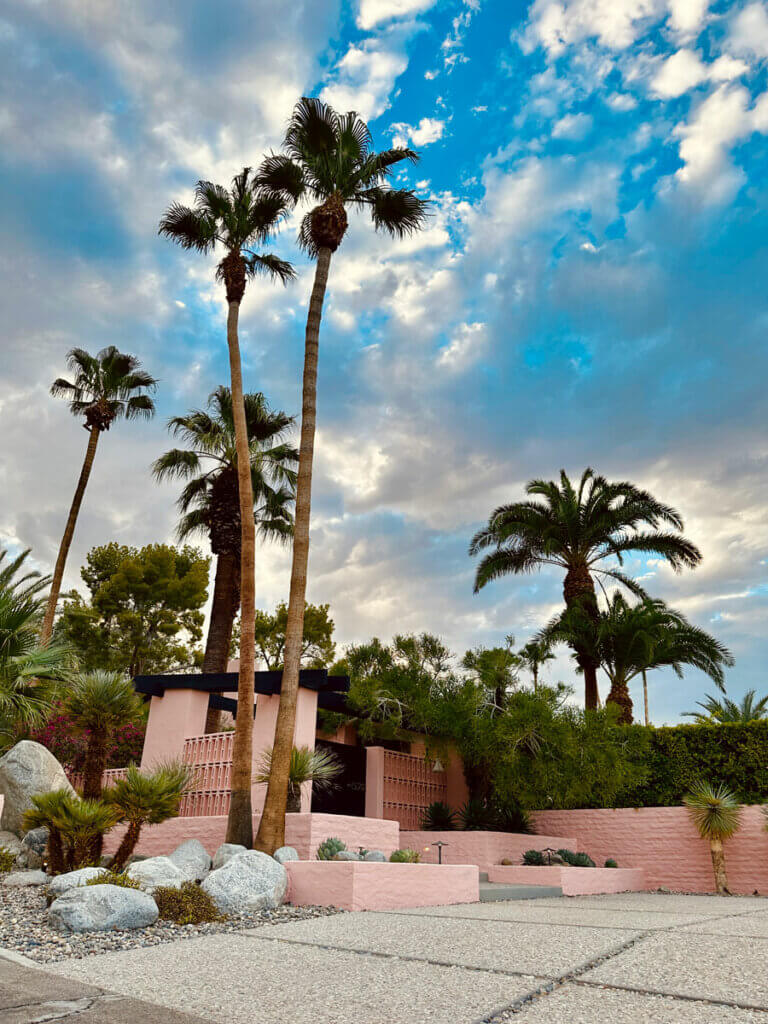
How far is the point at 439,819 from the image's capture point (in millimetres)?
15742

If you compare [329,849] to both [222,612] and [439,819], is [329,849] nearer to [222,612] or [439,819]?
[439,819]

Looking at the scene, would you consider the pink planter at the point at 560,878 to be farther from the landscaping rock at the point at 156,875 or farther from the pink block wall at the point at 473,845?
the landscaping rock at the point at 156,875

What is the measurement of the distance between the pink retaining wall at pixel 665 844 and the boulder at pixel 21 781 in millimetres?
10120

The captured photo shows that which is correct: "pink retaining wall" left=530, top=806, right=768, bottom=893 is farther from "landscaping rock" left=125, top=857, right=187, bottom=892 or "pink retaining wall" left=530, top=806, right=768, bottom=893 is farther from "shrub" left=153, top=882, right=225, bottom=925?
"shrub" left=153, top=882, right=225, bottom=925

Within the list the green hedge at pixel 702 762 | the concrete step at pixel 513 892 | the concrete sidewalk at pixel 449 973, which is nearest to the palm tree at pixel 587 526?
the green hedge at pixel 702 762

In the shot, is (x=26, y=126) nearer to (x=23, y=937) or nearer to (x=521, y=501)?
(x=23, y=937)

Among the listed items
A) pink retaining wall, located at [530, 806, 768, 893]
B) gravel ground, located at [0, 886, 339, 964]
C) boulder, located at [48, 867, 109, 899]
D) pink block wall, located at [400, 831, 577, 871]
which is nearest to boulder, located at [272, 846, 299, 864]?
gravel ground, located at [0, 886, 339, 964]

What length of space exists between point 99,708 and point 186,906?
364cm

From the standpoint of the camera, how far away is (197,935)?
6.34 m

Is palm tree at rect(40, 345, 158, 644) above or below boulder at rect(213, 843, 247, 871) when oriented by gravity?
above

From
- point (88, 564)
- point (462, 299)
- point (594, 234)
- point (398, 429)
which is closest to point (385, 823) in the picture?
point (398, 429)

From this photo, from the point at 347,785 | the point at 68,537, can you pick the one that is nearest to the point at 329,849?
the point at 347,785

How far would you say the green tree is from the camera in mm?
29125

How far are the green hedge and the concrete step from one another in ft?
17.9
